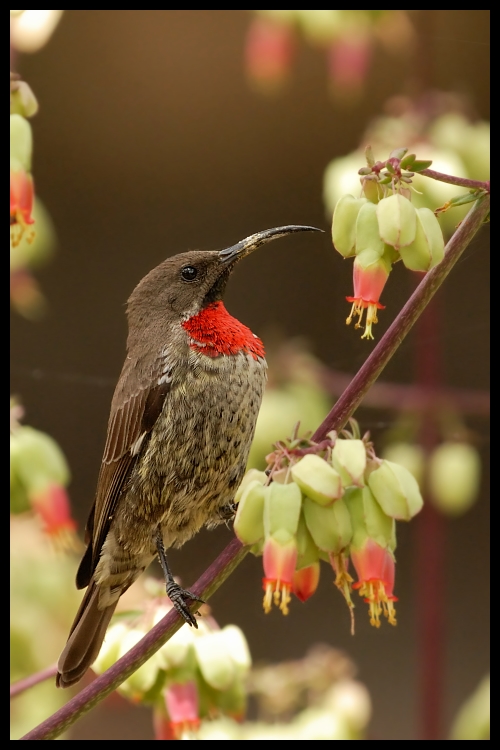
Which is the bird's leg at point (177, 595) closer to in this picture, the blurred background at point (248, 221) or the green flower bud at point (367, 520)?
the blurred background at point (248, 221)

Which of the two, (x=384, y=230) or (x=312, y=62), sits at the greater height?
(x=312, y=62)

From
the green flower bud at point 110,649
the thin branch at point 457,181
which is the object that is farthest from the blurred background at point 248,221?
the thin branch at point 457,181

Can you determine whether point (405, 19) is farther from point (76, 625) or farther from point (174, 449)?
point (76, 625)

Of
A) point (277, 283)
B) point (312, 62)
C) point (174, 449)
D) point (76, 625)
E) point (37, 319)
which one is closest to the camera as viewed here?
point (76, 625)

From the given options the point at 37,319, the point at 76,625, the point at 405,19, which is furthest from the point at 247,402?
the point at 405,19

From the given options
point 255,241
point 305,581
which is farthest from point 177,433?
point 305,581

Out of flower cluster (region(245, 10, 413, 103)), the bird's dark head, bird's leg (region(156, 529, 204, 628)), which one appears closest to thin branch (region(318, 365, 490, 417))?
the bird's dark head
